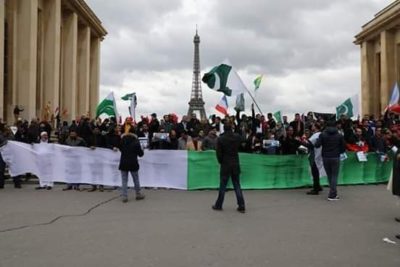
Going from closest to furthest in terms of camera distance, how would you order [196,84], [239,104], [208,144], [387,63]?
[208,144] < [239,104] < [387,63] < [196,84]

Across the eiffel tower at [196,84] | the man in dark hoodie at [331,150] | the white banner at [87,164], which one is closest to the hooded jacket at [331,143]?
the man in dark hoodie at [331,150]

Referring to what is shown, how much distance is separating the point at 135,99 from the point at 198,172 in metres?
8.68

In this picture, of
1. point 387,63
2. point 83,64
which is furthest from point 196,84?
point 387,63

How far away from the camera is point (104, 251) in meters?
7.61

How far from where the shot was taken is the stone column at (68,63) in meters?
43.1

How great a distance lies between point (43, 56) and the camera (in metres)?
37.5

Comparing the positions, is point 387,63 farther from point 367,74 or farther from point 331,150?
point 331,150

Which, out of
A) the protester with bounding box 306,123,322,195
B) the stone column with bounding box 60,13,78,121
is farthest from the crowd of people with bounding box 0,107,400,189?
the stone column with bounding box 60,13,78,121

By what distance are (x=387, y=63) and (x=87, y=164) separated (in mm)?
37653

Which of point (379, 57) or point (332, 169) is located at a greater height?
point (379, 57)

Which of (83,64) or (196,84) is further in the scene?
(196,84)

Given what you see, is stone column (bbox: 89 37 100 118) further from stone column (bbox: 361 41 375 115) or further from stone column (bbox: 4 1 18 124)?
stone column (bbox: 361 41 375 115)

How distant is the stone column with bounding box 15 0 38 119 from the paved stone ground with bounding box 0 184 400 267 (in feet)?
65.5

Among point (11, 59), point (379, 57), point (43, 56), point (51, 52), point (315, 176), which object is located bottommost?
point (315, 176)
